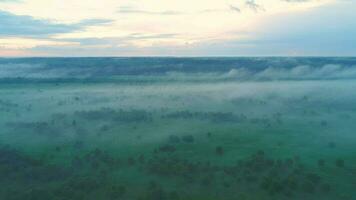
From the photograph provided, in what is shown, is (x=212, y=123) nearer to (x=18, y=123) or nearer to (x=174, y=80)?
(x=18, y=123)

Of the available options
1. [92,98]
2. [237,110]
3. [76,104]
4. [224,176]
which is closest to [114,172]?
[224,176]

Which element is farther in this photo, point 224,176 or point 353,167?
point 353,167

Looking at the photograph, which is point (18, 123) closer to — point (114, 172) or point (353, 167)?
point (114, 172)

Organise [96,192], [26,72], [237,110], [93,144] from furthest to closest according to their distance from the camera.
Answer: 1. [26,72]
2. [237,110]
3. [93,144]
4. [96,192]

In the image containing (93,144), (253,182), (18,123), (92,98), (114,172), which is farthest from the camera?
(92,98)

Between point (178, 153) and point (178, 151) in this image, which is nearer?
point (178, 153)

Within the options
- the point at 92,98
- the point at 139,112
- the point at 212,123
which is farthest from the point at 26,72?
the point at 212,123
